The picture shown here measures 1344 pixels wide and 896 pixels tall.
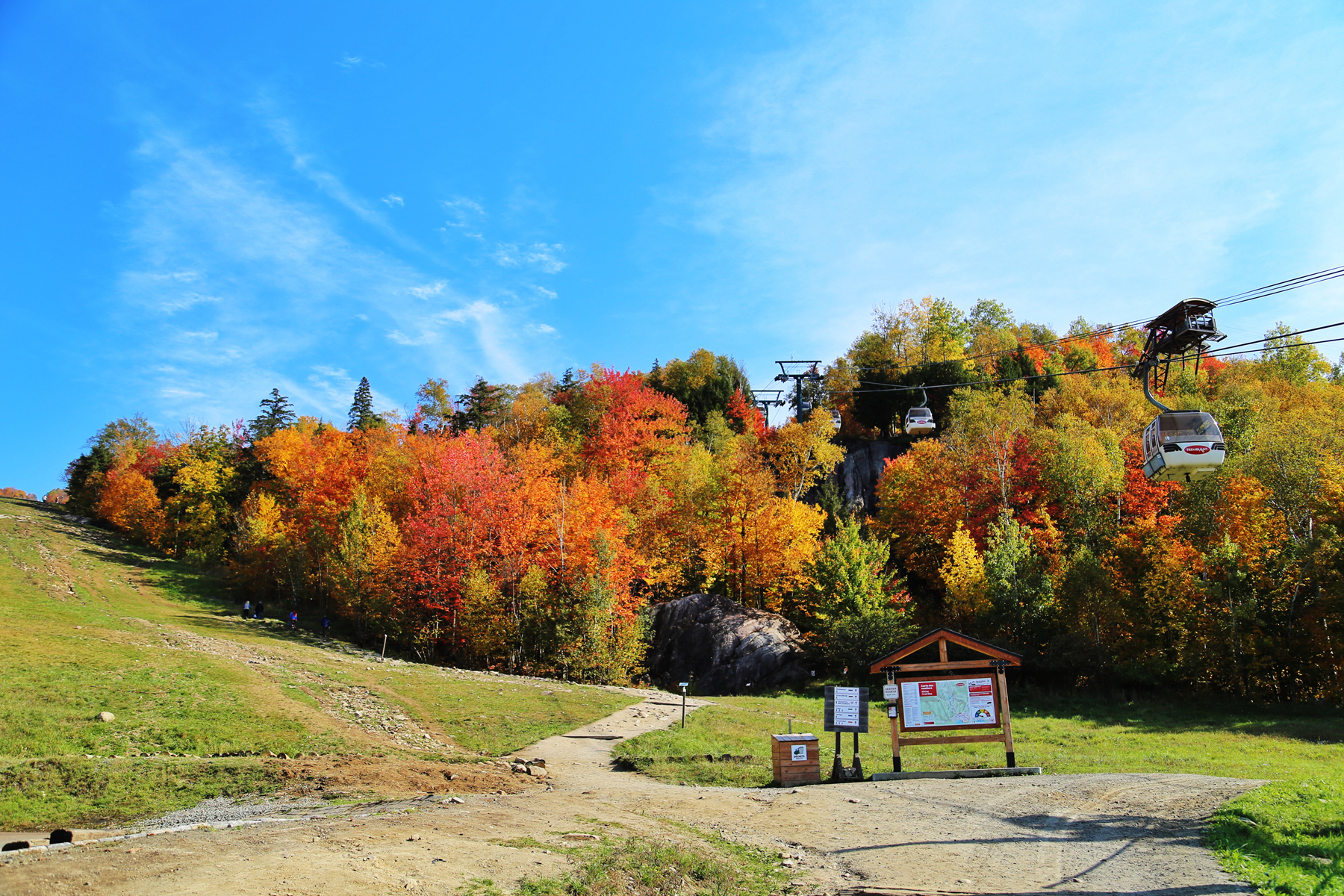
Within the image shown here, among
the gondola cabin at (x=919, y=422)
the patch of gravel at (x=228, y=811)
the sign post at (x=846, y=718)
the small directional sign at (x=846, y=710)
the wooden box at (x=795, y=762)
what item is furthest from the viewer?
the gondola cabin at (x=919, y=422)

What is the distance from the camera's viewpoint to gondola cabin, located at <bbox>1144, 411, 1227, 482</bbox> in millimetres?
14586

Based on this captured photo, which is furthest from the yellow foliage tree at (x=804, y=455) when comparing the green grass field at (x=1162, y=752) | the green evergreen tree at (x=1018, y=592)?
the green grass field at (x=1162, y=752)

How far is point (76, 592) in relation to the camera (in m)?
44.4

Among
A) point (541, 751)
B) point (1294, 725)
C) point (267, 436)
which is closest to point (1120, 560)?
point (1294, 725)

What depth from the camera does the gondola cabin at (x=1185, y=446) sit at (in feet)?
47.9

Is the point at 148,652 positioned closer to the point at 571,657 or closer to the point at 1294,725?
the point at 571,657

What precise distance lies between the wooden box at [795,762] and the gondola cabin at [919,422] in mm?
9565

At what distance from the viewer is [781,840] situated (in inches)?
457

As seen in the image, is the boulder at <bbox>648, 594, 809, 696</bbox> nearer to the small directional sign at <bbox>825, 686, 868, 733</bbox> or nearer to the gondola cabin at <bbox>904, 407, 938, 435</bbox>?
the gondola cabin at <bbox>904, 407, 938, 435</bbox>

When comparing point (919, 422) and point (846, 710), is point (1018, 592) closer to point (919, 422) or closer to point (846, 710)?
point (919, 422)

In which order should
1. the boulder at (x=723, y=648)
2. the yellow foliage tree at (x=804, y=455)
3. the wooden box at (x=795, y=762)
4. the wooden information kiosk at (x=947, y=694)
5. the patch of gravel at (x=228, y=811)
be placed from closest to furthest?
the patch of gravel at (x=228, y=811), the wooden box at (x=795, y=762), the wooden information kiosk at (x=947, y=694), the boulder at (x=723, y=648), the yellow foliage tree at (x=804, y=455)

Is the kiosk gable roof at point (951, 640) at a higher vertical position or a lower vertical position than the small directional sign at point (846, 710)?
higher

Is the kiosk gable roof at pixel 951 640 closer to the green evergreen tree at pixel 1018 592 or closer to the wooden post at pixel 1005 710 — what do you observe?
the wooden post at pixel 1005 710

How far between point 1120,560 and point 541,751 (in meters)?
30.5
